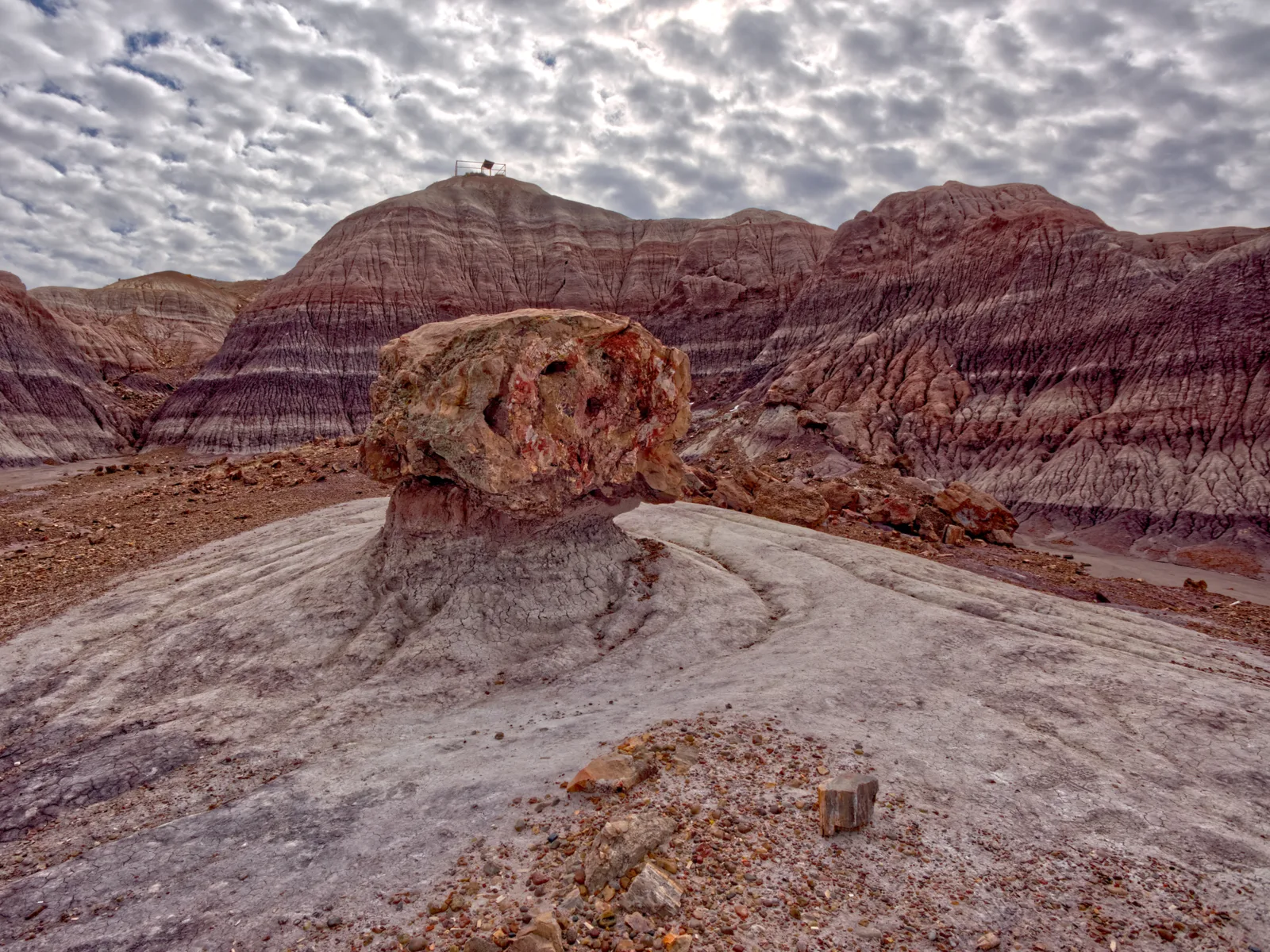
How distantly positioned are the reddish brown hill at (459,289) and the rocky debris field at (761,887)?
4354cm

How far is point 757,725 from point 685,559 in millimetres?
5766

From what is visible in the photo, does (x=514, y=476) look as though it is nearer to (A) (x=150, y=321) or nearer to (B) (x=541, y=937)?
(B) (x=541, y=937)

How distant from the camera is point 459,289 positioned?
53.1 meters

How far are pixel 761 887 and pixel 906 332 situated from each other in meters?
39.3

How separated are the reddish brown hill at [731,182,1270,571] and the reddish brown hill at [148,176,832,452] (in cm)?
932

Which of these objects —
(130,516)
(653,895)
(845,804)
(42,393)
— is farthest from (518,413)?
(42,393)

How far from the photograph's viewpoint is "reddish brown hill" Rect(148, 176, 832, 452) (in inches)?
1761

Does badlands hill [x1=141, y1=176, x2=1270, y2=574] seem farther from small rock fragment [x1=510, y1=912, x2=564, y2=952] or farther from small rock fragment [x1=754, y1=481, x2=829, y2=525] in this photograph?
small rock fragment [x1=510, y1=912, x2=564, y2=952]

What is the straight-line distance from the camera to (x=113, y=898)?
406 centimetres

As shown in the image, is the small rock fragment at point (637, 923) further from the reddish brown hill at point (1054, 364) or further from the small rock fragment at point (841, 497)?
the reddish brown hill at point (1054, 364)

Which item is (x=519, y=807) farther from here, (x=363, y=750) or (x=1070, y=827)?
(x=1070, y=827)

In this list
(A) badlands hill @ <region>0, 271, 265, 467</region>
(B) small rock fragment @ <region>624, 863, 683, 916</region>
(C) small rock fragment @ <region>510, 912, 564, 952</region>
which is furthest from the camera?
(A) badlands hill @ <region>0, 271, 265, 467</region>

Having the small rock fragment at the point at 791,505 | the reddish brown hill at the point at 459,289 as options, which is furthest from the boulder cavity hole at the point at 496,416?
the reddish brown hill at the point at 459,289

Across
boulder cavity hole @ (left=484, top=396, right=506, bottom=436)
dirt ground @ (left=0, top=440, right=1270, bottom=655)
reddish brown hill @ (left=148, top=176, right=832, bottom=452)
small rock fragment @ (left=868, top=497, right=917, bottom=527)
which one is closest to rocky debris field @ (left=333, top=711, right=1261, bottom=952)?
boulder cavity hole @ (left=484, top=396, right=506, bottom=436)
